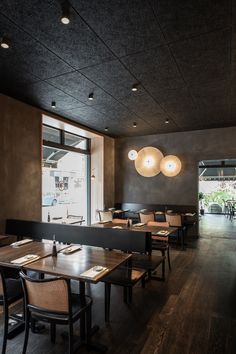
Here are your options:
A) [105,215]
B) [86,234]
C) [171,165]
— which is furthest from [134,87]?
[105,215]

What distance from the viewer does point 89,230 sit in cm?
363

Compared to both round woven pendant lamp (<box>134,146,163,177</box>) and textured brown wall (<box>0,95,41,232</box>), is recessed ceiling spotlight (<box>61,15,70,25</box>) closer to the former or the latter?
textured brown wall (<box>0,95,41,232</box>)

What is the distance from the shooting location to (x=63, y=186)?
6.46 meters

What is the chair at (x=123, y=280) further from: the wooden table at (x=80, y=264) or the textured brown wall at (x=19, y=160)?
the textured brown wall at (x=19, y=160)

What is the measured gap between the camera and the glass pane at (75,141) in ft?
21.9

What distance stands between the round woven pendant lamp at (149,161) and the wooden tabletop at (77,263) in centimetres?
497

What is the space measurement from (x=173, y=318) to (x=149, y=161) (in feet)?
17.1

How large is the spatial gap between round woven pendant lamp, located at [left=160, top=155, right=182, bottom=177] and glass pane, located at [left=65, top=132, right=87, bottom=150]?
2545 millimetres

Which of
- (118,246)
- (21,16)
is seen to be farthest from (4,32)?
(118,246)

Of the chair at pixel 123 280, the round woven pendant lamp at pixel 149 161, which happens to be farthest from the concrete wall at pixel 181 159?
the chair at pixel 123 280

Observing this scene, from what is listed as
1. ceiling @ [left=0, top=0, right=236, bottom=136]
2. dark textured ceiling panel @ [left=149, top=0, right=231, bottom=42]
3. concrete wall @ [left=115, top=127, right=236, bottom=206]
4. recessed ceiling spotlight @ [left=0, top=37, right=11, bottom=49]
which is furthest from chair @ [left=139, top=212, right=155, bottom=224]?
recessed ceiling spotlight @ [left=0, top=37, right=11, bottom=49]

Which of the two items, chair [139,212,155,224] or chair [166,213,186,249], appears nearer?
chair [166,213,186,249]

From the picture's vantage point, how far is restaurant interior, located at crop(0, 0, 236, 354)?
7.26ft

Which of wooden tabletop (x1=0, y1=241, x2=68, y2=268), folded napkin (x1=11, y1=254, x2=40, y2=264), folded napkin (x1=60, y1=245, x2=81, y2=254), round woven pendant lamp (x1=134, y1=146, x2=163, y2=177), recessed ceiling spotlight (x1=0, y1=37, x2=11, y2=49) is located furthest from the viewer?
round woven pendant lamp (x1=134, y1=146, x2=163, y2=177)
